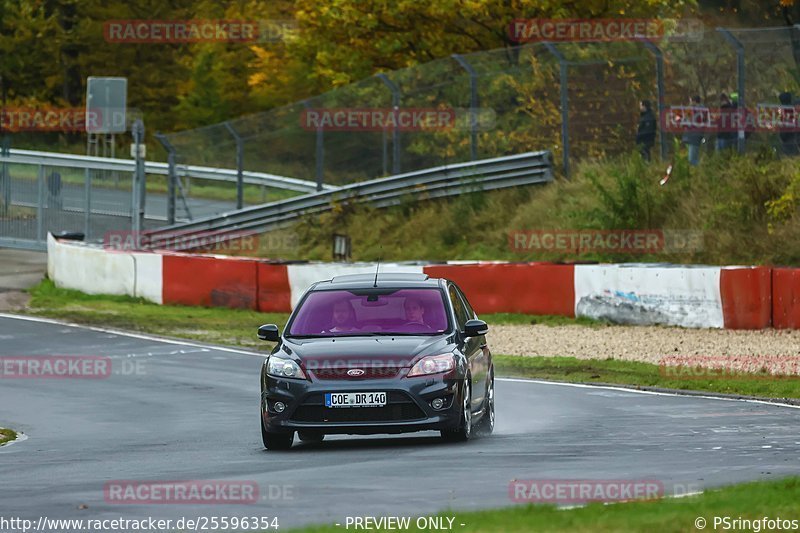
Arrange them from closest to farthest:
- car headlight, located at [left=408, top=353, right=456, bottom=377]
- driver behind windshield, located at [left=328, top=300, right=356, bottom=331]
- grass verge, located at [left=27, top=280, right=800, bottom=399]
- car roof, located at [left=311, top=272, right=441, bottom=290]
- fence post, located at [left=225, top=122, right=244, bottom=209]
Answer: car headlight, located at [left=408, top=353, right=456, bottom=377]
driver behind windshield, located at [left=328, top=300, right=356, bottom=331]
car roof, located at [left=311, top=272, right=441, bottom=290]
grass verge, located at [left=27, top=280, right=800, bottom=399]
fence post, located at [left=225, top=122, right=244, bottom=209]

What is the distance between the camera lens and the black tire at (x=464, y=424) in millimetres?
14039

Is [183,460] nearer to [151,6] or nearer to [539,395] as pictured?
[539,395]

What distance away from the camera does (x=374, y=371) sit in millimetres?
13812

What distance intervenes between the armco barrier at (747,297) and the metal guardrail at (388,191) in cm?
1105

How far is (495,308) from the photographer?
28.5m

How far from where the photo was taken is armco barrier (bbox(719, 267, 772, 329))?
2452 cm

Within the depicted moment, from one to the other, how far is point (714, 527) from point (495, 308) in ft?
65.3

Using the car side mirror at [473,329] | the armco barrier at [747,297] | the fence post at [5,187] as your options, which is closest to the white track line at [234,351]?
the car side mirror at [473,329]

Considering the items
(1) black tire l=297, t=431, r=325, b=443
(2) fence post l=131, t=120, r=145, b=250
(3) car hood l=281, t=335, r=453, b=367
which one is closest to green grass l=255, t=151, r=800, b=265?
(2) fence post l=131, t=120, r=145, b=250

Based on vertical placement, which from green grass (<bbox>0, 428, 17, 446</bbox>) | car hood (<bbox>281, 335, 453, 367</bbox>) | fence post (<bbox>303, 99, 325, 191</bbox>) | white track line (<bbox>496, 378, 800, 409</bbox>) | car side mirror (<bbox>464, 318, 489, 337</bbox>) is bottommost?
green grass (<bbox>0, 428, 17, 446</bbox>)

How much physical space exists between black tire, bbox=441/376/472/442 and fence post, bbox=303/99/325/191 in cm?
2325

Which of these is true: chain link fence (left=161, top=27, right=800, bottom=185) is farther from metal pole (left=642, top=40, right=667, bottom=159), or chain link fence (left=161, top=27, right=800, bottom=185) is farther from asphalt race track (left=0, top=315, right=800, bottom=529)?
asphalt race track (left=0, top=315, right=800, bottom=529)

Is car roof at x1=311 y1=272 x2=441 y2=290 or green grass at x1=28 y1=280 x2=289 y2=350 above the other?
car roof at x1=311 y1=272 x2=441 y2=290

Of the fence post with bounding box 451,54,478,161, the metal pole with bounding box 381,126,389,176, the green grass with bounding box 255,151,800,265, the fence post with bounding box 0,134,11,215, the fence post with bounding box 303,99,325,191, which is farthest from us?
the fence post with bounding box 0,134,11,215
